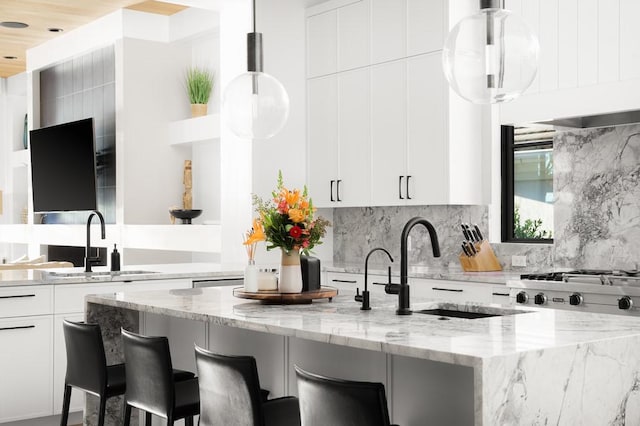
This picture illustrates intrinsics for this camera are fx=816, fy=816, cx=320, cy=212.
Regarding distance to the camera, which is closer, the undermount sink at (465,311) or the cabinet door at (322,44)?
the undermount sink at (465,311)

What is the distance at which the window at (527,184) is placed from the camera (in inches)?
220

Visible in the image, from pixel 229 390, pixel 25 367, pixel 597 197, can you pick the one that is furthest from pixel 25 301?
pixel 597 197

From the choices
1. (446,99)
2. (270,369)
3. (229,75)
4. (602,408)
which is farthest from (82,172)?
(602,408)

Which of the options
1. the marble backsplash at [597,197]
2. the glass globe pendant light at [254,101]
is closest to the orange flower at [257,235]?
the glass globe pendant light at [254,101]

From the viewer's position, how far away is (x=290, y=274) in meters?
3.57

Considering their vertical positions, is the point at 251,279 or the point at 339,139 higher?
the point at 339,139

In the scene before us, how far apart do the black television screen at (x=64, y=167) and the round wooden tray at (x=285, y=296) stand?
5139mm

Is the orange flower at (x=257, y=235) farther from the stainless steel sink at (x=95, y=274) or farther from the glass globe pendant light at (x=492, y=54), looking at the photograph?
the stainless steel sink at (x=95, y=274)

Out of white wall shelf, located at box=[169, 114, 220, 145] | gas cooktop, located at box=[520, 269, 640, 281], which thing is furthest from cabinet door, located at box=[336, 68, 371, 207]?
gas cooktop, located at box=[520, 269, 640, 281]

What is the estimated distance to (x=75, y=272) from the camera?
5297mm

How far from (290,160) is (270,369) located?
3.32 m

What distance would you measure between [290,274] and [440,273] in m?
1.96

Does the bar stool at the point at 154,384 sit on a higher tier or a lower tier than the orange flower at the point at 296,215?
lower

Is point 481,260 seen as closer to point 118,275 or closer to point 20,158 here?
point 118,275
